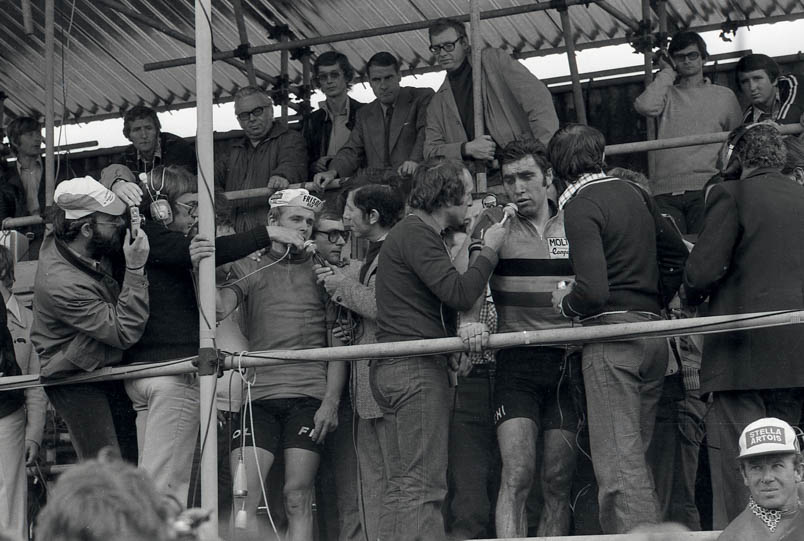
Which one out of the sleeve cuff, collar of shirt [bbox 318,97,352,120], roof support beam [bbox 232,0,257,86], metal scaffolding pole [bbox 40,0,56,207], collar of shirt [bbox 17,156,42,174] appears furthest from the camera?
roof support beam [bbox 232,0,257,86]

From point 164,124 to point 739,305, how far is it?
799 centimetres

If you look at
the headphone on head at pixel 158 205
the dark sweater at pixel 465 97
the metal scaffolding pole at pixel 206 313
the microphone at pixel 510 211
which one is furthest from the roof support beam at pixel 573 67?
the metal scaffolding pole at pixel 206 313

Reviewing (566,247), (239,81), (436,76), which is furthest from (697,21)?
(566,247)

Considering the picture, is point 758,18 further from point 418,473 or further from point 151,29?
point 418,473

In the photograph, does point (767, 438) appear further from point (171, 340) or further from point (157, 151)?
point (157, 151)

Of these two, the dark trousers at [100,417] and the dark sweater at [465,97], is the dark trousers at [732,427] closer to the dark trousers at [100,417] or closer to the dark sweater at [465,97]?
the dark trousers at [100,417]

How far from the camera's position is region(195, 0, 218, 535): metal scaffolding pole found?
20.9 feet

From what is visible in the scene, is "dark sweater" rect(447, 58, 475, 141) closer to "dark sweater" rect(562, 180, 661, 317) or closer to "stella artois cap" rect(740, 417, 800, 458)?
"dark sweater" rect(562, 180, 661, 317)

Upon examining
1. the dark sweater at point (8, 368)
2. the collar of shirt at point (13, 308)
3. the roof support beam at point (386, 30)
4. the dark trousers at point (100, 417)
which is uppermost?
the roof support beam at point (386, 30)

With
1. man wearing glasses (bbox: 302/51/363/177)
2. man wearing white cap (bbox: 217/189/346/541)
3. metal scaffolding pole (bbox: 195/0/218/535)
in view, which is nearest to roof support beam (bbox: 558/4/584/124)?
man wearing glasses (bbox: 302/51/363/177)

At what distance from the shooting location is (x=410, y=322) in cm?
621

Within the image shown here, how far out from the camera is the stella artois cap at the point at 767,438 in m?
5.50

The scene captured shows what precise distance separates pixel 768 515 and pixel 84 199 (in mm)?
3245

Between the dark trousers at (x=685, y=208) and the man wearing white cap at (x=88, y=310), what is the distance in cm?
335
